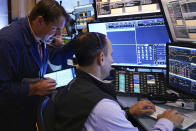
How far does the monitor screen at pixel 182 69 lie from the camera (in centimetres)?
119

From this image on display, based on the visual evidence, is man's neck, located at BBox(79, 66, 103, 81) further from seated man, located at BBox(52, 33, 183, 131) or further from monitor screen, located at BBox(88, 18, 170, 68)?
monitor screen, located at BBox(88, 18, 170, 68)

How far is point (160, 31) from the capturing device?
4.95 feet

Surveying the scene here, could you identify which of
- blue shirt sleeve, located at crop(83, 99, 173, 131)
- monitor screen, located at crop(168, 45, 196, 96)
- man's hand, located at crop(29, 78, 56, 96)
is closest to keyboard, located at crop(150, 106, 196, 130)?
monitor screen, located at crop(168, 45, 196, 96)

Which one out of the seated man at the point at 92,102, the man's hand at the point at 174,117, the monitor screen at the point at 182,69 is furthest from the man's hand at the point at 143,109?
the monitor screen at the point at 182,69

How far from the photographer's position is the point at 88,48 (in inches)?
39.7

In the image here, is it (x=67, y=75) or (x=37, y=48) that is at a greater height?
(x=37, y=48)

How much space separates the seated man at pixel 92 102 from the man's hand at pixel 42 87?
348mm

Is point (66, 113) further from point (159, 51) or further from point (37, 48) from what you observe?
point (159, 51)

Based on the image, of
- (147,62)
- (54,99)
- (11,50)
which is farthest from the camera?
(147,62)

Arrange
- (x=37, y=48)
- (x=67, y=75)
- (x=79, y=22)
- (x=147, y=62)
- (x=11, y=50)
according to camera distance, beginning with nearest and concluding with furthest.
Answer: (x=11, y=50)
(x=37, y=48)
(x=147, y=62)
(x=67, y=75)
(x=79, y=22)

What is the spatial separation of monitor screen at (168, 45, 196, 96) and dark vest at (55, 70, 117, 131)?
0.62 meters

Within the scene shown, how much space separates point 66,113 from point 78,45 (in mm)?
365

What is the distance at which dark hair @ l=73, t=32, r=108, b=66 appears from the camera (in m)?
1.00

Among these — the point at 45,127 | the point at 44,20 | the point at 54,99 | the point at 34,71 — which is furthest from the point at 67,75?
the point at 45,127
